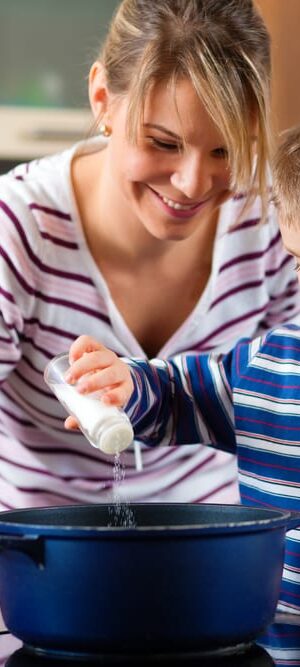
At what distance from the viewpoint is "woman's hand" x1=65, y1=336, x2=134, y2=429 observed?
37.9 inches

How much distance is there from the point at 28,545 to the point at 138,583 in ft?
0.25

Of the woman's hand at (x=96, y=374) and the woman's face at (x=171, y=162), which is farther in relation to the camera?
the woman's face at (x=171, y=162)

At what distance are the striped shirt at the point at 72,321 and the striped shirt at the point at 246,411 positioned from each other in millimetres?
212

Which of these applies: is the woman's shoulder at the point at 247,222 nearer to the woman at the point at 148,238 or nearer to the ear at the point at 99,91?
the woman at the point at 148,238

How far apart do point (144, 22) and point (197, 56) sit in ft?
0.36

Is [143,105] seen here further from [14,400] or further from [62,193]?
[14,400]

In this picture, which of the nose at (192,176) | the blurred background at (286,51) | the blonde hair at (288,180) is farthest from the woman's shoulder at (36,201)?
the blurred background at (286,51)

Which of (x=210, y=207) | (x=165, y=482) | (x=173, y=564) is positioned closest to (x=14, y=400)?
(x=165, y=482)

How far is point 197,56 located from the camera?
123cm

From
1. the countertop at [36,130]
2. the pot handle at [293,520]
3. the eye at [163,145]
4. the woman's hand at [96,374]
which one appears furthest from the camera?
the countertop at [36,130]

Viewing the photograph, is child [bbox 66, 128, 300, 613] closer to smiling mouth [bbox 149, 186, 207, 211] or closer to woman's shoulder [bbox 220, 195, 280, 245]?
smiling mouth [bbox 149, 186, 207, 211]

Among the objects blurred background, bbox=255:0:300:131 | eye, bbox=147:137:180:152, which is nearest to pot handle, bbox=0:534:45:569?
eye, bbox=147:137:180:152

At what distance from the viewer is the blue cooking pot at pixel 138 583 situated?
74 cm

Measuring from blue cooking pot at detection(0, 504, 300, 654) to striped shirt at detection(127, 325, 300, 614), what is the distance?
1.24 ft
